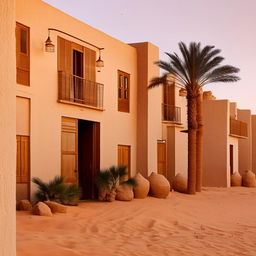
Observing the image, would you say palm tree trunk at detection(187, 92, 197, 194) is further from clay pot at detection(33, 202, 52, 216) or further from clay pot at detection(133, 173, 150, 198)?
clay pot at detection(33, 202, 52, 216)

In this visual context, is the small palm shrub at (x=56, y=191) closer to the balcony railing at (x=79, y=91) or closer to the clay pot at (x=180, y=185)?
the balcony railing at (x=79, y=91)

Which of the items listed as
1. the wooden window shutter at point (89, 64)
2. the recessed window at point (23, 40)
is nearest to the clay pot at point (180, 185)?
the wooden window shutter at point (89, 64)

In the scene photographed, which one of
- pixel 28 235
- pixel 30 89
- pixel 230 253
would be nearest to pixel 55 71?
pixel 30 89

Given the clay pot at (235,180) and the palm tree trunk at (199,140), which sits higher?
the palm tree trunk at (199,140)

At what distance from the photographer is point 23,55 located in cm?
1424

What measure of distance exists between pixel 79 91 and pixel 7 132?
13.8 metres

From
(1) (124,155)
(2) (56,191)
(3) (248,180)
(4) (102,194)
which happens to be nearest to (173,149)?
(1) (124,155)

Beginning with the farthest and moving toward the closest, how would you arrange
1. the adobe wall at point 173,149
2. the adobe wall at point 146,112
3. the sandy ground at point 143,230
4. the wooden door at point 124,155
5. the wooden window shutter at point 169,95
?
the wooden window shutter at point 169,95 < the adobe wall at point 173,149 < the adobe wall at point 146,112 < the wooden door at point 124,155 < the sandy ground at point 143,230

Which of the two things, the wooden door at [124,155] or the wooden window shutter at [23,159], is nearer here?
the wooden window shutter at [23,159]

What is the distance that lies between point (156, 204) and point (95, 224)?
5.22 m

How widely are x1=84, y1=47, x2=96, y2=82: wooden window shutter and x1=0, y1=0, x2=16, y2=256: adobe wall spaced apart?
14187mm

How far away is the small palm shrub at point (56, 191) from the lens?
1412 cm

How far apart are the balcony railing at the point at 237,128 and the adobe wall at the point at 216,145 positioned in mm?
1638

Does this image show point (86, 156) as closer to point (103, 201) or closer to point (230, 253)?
point (103, 201)
